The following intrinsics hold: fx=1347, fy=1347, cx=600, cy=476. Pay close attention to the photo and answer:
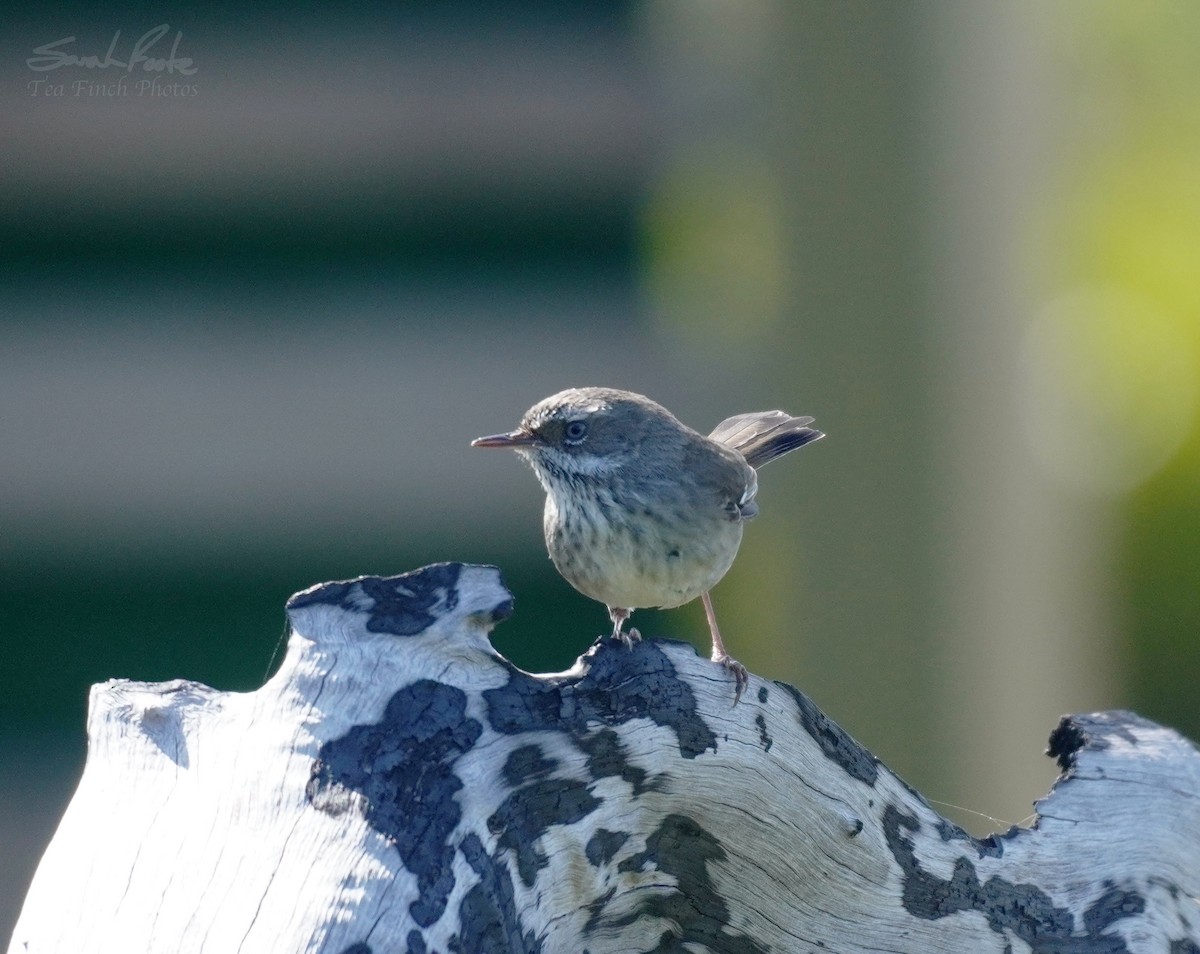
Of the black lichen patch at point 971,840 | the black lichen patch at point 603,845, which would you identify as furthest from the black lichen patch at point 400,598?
the black lichen patch at point 971,840

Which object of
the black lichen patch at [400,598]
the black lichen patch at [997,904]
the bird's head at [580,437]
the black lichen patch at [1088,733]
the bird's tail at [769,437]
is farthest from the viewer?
the bird's tail at [769,437]

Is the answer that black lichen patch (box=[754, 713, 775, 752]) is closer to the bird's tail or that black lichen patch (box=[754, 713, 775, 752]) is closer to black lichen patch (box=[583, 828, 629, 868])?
black lichen patch (box=[583, 828, 629, 868])

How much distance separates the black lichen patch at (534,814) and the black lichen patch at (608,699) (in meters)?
0.10

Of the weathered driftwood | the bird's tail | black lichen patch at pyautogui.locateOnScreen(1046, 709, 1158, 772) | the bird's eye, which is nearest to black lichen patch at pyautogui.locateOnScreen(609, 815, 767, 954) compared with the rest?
the weathered driftwood

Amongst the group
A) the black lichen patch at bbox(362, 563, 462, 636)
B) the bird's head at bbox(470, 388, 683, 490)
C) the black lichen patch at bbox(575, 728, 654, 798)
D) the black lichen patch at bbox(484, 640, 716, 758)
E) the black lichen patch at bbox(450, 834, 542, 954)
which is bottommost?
the black lichen patch at bbox(450, 834, 542, 954)

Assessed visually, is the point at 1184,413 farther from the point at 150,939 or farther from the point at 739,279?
the point at 150,939

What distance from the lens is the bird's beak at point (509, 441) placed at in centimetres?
344

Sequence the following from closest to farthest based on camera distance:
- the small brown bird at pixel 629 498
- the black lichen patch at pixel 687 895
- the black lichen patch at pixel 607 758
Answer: the black lichen patch at pixel 607 758, the black lichen patch at pixel 687 895, the small brown bird at pixel 629 498

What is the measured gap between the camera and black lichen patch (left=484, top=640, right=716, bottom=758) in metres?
2.37

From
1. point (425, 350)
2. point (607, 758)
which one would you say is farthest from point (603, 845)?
point (425, 350)

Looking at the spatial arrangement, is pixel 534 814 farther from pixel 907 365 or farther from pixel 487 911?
pixel 907 365

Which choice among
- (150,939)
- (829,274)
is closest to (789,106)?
(829,274)

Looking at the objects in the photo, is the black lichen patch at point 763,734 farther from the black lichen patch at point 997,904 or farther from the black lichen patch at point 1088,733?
the black lichen patch at point 1088,733

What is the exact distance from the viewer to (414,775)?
2.23 metres
